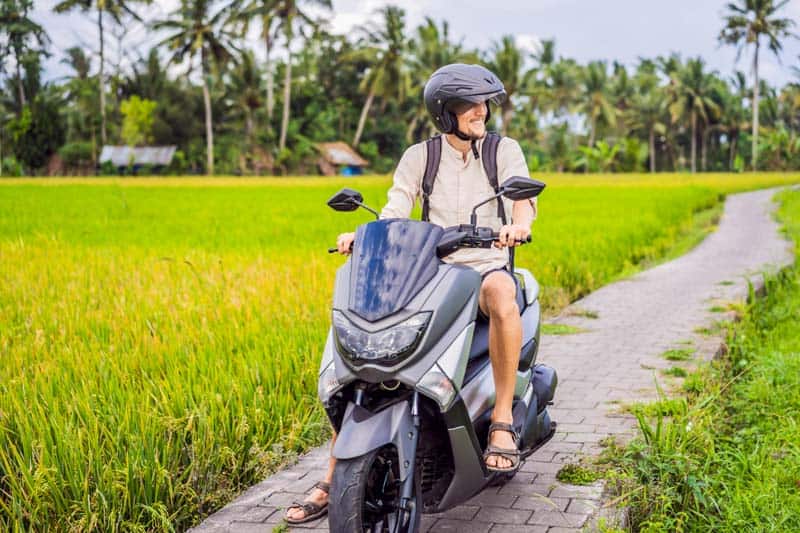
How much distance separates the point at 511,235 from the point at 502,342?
0.34 meters

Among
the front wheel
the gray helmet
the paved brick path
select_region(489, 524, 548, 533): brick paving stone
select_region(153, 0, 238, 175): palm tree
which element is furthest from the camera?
select_region(153, 0, 238, 175): palm tree

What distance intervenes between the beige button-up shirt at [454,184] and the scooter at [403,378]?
1.11 feet

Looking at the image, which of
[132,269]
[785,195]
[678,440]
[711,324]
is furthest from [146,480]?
[785,195]

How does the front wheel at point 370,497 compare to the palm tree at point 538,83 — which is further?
the palm tree at point 538,83

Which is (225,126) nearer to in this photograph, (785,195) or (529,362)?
(785,195)

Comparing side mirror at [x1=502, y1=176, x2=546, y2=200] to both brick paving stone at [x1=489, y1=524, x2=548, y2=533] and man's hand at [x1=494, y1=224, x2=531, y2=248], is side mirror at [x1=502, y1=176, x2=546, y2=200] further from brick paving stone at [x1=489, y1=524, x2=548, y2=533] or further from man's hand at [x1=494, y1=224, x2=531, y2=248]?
brick paving stone at [x1=489, y1=524, x2=548, y2=533]

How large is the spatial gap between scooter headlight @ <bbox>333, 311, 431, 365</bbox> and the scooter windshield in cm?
5

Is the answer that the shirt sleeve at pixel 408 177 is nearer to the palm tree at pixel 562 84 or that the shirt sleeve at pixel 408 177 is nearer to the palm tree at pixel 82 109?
the palm tree at pixel 82 109

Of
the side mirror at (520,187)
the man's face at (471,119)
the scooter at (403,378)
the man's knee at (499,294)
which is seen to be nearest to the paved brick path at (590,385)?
the scooter at (403,378)

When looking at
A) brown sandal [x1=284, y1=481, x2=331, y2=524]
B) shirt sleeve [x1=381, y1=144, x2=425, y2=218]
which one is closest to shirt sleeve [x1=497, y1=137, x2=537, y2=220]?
shirt sleeve [x1=381, y1=144, x2=425, y2=218]

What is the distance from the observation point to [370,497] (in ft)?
9.05

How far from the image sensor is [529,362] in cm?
341

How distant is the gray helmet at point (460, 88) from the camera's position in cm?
311

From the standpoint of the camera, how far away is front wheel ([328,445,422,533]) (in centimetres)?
262
